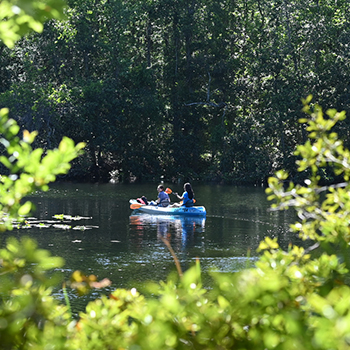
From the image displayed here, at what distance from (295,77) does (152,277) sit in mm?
29503

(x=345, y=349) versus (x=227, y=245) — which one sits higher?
(x=345, y=349)

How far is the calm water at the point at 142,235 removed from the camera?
12.8 m

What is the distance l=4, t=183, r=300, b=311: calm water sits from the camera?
42.1 ft

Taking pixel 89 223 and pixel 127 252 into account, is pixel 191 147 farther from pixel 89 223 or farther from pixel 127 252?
pixel 127 252

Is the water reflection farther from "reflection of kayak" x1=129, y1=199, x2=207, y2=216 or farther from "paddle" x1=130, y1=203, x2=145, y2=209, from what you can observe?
"paddle" x1=130, y1=203, x2=145, y2=209

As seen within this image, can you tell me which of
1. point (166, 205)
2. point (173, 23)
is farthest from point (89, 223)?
point (173, 23)

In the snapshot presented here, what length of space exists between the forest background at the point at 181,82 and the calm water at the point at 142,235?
470 inches

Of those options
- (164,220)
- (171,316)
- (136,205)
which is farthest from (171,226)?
(171,316)

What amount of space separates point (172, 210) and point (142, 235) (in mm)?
4074

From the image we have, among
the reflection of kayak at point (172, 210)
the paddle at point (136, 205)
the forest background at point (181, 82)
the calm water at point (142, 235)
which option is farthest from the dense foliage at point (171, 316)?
the forest background at point (181, 82)

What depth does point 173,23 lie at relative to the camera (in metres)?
43.6

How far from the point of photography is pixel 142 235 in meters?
17.7

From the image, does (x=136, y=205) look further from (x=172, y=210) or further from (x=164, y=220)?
(x=164, y=220)

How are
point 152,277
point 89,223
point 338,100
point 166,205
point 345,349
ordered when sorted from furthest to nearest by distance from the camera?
point 338,100, point 166,205, point 89,223, point 152,277, point 345,349
